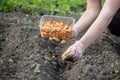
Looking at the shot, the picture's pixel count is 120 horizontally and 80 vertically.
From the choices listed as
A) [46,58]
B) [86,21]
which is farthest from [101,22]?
[46,58]

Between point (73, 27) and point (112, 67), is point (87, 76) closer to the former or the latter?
point (112, 67)

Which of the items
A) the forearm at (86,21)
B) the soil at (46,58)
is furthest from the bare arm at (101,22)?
the forearm at (86,21)

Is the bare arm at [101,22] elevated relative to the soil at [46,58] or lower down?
elevated

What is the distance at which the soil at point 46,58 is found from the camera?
9.25 ft

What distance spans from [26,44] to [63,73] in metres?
0.49

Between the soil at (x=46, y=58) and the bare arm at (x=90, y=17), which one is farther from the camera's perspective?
the bare arm at (x=90, y=17)

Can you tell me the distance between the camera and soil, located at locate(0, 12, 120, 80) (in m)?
2.82

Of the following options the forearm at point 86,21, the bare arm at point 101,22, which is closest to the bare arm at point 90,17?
the forearm at point 86,21

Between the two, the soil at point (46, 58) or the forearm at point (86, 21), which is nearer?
the soil at point (46, 58)

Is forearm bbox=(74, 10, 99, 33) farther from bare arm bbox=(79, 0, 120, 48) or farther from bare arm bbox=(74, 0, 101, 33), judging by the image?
bare arm bbox=(79, 0, 120, 48)

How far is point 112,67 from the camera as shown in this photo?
115 inches

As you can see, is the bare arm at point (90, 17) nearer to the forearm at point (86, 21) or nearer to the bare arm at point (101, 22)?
the forearm at point (86, 21)

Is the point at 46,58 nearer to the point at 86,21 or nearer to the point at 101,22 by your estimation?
the point at 86,21

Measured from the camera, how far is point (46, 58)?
307cm
